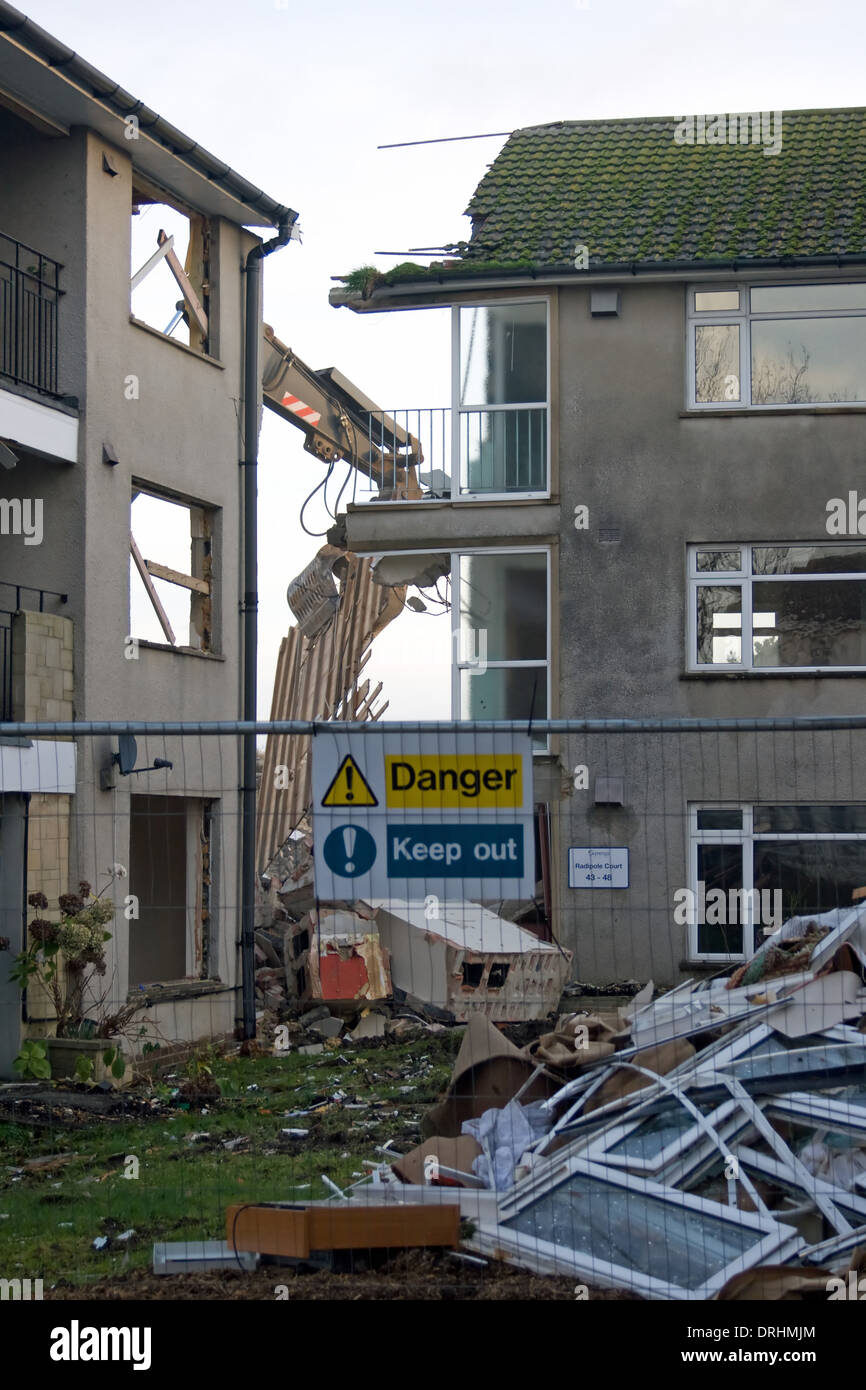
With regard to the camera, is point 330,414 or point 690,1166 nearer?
point 690,1166

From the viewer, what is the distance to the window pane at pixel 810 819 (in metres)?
14.6

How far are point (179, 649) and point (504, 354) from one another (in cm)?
576

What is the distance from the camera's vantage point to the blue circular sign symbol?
20.6ft

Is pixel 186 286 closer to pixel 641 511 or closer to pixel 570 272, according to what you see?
pixel 570 272

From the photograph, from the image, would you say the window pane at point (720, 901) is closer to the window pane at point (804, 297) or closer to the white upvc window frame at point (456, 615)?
the white upvc window frame at point (456, 615)

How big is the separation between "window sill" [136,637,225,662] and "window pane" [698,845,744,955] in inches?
228

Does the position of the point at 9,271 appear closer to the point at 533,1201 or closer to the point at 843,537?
the point at 843,537

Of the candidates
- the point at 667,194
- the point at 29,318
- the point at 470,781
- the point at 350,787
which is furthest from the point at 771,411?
the point at 350,787

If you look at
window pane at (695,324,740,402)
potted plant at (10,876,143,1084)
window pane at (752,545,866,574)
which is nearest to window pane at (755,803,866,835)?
window pane at (752,545,866,574)

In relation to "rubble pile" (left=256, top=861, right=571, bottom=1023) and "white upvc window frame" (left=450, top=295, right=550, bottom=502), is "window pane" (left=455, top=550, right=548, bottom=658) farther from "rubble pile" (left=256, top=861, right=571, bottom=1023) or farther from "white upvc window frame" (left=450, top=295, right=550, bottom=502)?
"rubble pile" (left=256, top=861, right=571, bottom=1023)

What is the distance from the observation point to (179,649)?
16.0 metres

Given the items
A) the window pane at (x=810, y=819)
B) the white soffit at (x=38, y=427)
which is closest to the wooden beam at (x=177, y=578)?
the white soffit at (x=38, y=427)

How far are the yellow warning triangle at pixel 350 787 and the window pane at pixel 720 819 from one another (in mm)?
10675

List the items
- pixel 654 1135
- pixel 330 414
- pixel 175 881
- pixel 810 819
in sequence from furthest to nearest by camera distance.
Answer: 1. pixel 330 414
2. pixel 175 881
3. pixel 810 819
4. pixel 654 1135
